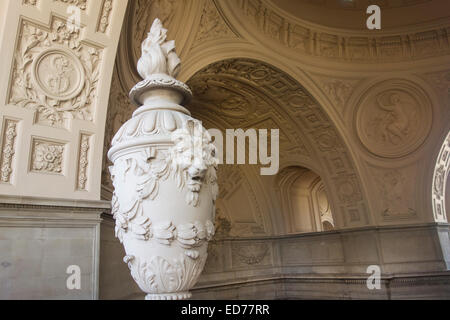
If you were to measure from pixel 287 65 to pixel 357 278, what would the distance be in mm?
5968

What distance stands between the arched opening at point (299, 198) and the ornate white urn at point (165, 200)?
365 inches

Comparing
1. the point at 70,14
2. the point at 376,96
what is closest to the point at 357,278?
the point at 376,96

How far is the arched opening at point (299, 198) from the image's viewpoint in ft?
36.6

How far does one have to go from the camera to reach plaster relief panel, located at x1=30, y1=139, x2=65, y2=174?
368 centimetres

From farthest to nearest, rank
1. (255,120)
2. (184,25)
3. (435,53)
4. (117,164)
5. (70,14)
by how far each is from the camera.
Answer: (255,120), (435,53), (184,25), (70,14), (117,164)

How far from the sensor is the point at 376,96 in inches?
377

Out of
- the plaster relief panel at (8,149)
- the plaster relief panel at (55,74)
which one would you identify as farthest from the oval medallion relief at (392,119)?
the plaster relief panel at (8,149)

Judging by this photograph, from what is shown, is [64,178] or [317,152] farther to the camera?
[317,152]

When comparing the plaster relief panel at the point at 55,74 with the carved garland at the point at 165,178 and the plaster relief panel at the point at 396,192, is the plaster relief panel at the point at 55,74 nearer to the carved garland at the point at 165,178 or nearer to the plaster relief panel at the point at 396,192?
the carved garland at the point at 165,178

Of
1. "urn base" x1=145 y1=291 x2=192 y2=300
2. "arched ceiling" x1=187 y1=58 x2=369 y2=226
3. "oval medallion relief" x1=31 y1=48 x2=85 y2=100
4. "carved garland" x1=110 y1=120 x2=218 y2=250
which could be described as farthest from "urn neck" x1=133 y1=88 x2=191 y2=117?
"arched ceiling" x1=187 y1=58 x2=369 y2=226

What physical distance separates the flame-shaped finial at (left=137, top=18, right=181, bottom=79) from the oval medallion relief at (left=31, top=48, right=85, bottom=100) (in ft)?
6.44

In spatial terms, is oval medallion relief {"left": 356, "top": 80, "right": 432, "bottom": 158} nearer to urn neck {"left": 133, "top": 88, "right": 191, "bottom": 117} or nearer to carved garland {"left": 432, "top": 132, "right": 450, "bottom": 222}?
carved garland {"left": 432, "top": 132, "right": 450, "bottom": 222}

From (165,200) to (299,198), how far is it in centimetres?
A: 1037

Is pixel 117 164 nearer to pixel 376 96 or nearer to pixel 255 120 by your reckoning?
pixel 255 120
